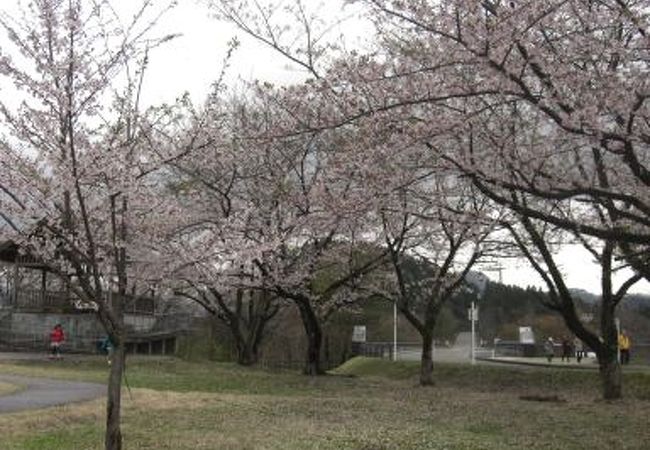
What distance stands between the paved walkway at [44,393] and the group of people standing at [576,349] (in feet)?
70.2

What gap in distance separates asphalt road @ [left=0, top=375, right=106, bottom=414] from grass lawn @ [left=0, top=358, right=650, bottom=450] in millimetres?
848

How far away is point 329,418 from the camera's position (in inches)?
552

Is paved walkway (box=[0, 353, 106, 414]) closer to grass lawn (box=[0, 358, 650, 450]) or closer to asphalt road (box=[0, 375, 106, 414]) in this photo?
asphalt road (box=[0, 375, 106, 414])

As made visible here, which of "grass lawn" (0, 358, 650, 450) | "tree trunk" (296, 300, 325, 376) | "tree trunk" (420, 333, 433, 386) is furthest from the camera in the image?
"tree trunk" (296, 300, 325, 376)

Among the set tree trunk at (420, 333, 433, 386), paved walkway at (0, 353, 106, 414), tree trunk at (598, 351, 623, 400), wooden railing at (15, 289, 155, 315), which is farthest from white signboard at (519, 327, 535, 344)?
paved walkway at (0, 353, 106, 414)

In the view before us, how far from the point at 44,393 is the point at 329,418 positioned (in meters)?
7.14

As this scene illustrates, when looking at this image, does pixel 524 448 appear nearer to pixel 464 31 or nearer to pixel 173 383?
pixel 464 31

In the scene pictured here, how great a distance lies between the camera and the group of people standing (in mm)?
34906

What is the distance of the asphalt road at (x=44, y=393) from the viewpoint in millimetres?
15602

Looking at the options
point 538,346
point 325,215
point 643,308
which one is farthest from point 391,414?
point 643,308

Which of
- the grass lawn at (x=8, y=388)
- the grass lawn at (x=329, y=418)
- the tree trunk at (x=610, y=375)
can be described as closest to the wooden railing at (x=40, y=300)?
the grass lawn at (x=329, y=418)

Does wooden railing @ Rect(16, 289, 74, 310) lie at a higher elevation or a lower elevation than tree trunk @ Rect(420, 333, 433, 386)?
higher

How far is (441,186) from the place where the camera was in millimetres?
13641

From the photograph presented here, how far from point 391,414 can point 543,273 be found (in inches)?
315
